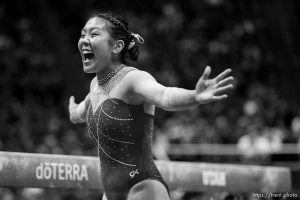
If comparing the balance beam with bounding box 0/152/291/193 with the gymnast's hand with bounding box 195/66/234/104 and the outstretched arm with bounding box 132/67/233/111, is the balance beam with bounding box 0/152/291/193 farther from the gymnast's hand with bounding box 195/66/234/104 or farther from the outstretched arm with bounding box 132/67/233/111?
the gymnast's hand with bounding box 195/66/234/104

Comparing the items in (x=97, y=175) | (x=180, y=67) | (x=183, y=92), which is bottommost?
(x=180, y=67)

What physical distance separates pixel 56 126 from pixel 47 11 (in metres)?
4.26

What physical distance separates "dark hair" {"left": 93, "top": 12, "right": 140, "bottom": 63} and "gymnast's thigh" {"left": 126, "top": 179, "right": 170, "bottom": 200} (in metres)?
0.87

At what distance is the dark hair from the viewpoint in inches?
146

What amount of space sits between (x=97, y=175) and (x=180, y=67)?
9.38 m

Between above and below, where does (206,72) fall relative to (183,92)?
above

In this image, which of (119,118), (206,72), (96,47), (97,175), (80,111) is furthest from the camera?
(97,175)

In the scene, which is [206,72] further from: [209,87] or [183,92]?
[183,92]

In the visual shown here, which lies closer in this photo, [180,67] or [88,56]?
[88,56]

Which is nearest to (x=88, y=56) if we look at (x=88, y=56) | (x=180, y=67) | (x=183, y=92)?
(x=88, y=56)

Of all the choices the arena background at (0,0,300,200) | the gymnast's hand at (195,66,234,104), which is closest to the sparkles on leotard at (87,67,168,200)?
the gymnast's hand at (195,66,234,104)

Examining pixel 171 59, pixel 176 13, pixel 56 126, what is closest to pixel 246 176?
pixel 56 126

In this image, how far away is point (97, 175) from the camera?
4910mm

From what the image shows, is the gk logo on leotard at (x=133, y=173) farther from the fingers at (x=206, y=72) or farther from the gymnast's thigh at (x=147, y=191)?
the fingers at (x=206, y=72)
